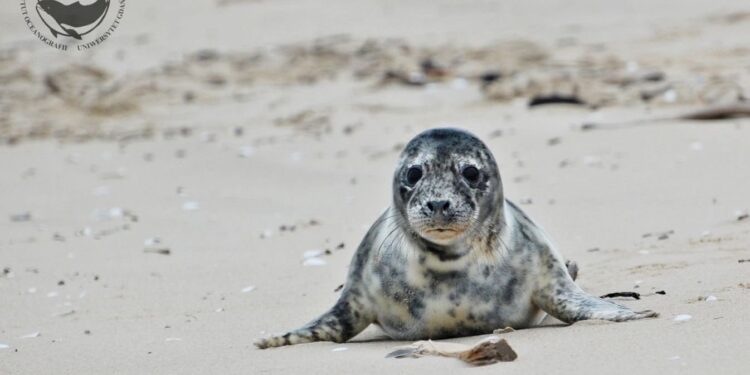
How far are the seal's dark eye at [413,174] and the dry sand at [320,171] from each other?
0.58 m

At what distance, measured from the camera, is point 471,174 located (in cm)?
446

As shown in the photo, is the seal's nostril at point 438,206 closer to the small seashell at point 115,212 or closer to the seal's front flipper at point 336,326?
the seal's front flipper at point 336,326

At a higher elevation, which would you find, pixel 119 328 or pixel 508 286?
pixel 508 286

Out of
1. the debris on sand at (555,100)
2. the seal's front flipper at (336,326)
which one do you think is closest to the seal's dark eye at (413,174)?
the seal's front flipper at (336,326)

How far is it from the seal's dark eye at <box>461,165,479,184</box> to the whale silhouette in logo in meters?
9.46

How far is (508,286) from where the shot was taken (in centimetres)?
454

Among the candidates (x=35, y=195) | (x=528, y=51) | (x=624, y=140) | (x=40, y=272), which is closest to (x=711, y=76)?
(x=624, y=140)

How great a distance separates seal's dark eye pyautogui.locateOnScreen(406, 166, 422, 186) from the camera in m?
4.48

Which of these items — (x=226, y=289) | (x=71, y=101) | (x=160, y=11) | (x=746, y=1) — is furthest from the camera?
(x=160, y=11)

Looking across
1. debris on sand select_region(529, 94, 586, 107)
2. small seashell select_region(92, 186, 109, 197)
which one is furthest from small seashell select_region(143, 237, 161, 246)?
debris on sand select_region(529, 94, 586, 107)

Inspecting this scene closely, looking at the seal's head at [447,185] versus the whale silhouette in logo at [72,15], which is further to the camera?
the whale silhouette in logo at [72,15]

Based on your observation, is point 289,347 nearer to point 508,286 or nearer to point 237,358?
point 237,358

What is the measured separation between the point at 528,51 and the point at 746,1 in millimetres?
3265

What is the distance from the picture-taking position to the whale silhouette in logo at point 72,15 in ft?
45.7
